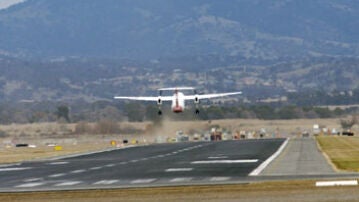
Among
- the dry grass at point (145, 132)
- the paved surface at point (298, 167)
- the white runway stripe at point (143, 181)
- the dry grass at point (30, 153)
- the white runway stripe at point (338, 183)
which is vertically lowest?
the white runway stripe at point (338, 183)

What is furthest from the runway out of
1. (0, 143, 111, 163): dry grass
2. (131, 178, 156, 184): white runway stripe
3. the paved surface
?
(0, 143, 111, 163): dry grass

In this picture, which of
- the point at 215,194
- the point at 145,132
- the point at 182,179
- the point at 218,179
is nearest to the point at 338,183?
the point at 215,194

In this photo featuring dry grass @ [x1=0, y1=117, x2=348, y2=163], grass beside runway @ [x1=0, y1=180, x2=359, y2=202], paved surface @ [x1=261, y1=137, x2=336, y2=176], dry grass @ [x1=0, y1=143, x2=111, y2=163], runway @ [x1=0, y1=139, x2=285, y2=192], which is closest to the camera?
grass beside runway @ [x1=0, y1=180, x2=359, y2=202]

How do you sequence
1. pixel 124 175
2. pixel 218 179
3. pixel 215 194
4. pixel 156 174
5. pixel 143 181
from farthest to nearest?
pixel 124 175
pixel 156 174
pixel 143 181
pixel 218 179
pixel 215 194

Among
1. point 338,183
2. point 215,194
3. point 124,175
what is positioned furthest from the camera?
point 124,175

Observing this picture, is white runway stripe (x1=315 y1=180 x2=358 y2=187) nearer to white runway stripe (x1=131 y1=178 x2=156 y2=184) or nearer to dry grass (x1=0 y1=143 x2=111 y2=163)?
white runway stripe (x1=131 y1=178 x2=156 y2=184)

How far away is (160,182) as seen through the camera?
44500mm

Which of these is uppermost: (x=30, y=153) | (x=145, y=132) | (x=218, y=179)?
(x=145, y=132)

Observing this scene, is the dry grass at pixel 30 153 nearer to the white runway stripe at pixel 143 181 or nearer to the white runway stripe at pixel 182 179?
the white runway stripe at pixel 143 181

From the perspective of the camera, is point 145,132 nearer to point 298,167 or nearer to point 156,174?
point 298,167

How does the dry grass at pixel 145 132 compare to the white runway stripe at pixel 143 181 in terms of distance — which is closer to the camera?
the white runway stripe at pixel 143 181

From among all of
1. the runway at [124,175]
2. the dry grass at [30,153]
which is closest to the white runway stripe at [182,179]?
the runway at [124,175]

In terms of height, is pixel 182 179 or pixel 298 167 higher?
pixel 298 167

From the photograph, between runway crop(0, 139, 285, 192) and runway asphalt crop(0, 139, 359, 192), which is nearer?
runway asphalt crop(0, 139, 359, 192)
